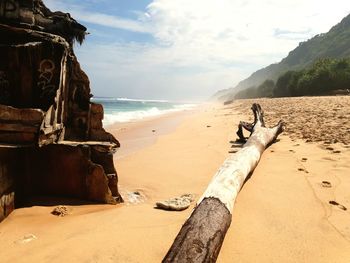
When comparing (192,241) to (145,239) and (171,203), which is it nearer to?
(145,239)

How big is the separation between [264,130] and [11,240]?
251 inches

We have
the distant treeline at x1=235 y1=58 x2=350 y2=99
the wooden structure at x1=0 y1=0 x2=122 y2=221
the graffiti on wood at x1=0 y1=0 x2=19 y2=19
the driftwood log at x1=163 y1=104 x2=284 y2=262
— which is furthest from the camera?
the distant treeline at x1=235 y1=58 x2=350 y2=99

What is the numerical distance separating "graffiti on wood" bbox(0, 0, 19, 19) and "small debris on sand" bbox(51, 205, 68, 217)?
2.72 m

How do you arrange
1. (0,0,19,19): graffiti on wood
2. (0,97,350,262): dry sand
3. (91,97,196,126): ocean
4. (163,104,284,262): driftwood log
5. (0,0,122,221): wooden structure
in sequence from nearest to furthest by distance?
1. (163,104,284,262): driftwood log
2. (0,97,350,262): dry sand
3. (0,0,122,221): wooden structure
4. (0,0,19,19): graffiti on wood
5. (91,97,196,126): ocean

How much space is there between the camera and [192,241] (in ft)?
8.54

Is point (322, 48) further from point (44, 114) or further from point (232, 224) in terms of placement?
point (44, 114)

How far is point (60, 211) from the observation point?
152 inches

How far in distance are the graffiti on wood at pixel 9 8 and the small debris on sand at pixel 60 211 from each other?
8.92 feet

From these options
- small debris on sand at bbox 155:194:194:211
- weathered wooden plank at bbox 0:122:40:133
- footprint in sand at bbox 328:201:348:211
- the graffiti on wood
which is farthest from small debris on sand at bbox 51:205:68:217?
footprint in sand at bbox 328:201:348:211

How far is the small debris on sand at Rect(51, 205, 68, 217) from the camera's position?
3827 mm

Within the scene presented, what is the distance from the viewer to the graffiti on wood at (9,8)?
4344 millimetres

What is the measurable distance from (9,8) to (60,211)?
289 centimetres

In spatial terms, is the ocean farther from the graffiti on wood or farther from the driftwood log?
the driftwood log

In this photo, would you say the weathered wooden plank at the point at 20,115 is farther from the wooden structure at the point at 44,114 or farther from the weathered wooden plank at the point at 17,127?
the wooden structure at the point at 44,114
